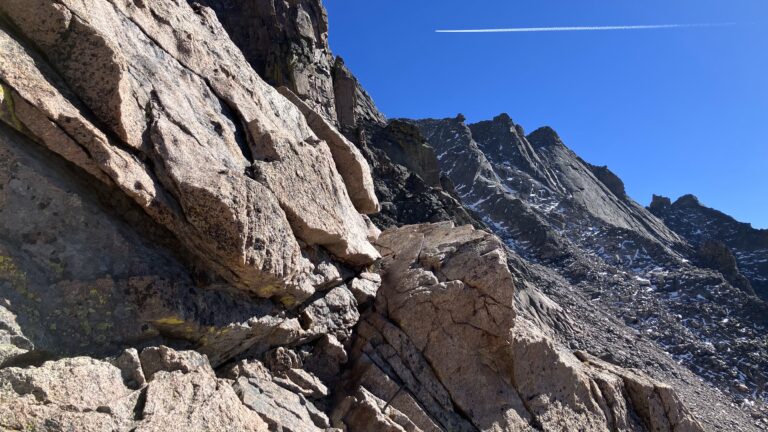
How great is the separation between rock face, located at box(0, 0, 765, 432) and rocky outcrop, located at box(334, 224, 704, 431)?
0.20 feet

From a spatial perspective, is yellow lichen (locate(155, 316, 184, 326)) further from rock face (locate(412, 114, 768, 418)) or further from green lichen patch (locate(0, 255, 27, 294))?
rock face (locate(412, 114, 768, 418))

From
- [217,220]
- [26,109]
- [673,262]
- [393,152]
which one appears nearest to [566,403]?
[217,220]

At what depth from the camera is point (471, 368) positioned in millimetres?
14508

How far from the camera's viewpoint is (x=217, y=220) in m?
9.95

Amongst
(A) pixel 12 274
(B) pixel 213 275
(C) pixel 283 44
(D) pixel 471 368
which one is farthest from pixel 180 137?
(C) pixel 283 44

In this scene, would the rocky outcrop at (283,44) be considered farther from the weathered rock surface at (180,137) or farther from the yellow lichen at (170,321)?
the yellow lichen at (170,321)

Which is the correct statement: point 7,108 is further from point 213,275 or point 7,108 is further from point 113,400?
point 113,400

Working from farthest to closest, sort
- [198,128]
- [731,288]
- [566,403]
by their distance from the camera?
1. [731,288]
2. [566,403]
3. [198,128]

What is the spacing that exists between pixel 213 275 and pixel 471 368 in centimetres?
793

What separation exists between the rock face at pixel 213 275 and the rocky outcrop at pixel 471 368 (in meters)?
0.06

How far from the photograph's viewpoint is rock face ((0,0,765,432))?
326 inches

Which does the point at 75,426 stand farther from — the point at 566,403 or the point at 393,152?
the point at 393,152

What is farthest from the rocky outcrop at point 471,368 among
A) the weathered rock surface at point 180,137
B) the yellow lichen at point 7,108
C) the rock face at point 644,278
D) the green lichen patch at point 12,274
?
the rock face at point 644,278

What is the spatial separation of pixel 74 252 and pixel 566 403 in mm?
13598
